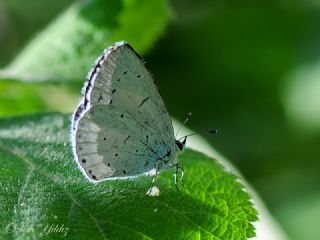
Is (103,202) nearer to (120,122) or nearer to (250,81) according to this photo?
(120,122)

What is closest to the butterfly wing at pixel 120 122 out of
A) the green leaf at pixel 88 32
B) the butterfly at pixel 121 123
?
the butterfly at pixel 121 123

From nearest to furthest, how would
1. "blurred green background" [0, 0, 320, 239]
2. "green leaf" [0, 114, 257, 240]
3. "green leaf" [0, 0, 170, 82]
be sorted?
"green leaf" [0, 114, 257, 240] → "green leaf" [0, 0, 170, 82] → "blurred green background" [0, 0, 320, 239]

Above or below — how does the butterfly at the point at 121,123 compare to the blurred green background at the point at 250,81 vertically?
below

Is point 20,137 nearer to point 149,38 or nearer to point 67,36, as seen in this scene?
point 67,36

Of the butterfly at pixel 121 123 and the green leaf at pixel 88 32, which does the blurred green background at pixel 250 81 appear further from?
the butterfly at pixel 121 123

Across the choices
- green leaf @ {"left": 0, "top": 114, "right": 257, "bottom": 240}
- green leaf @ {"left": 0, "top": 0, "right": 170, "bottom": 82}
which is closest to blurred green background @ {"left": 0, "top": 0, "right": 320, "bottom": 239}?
green leaf @ {"left": 0, "top": 0, "right": 170, "bottom": 82}

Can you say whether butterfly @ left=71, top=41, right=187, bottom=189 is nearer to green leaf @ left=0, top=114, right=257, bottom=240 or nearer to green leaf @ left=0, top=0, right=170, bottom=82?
green leaf @ left=0, top=114, right=257, bottom=240
